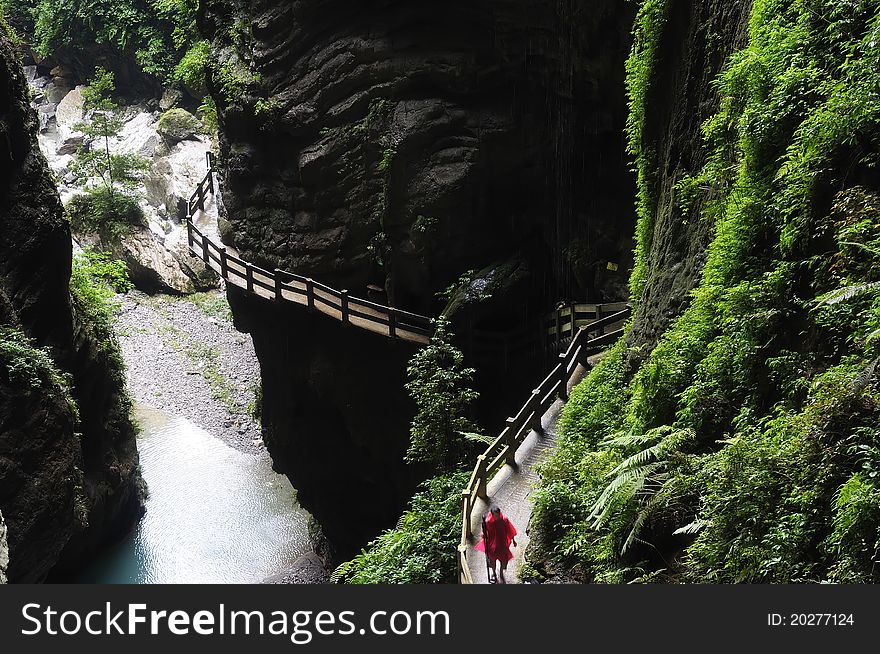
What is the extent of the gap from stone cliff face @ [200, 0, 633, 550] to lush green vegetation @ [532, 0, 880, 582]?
8827mm

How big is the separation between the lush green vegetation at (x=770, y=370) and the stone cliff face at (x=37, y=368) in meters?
10.7

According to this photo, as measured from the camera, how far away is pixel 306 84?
19.8 meters

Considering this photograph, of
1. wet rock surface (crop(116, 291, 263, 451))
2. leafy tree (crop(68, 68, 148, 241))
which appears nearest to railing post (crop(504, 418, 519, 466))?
wet rock surface (crop(116, 291, 263, 451))

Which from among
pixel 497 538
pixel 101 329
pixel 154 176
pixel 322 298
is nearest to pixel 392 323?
pixel 322 298

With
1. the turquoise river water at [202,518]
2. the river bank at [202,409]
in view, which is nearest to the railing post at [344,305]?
the river bank at [202,409]

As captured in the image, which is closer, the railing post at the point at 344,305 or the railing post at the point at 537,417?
the railing post at the point at 537,417

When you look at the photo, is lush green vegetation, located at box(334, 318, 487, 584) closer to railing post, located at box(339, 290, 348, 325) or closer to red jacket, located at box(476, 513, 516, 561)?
railing post, located at box(339, 290, 348, 325)

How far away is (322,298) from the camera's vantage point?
18953mm

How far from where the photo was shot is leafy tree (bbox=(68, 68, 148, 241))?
1506 inches

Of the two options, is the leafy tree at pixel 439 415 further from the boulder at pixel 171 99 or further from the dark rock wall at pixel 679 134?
the boulder at pixel 171 99

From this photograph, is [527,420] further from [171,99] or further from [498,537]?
[171,99]

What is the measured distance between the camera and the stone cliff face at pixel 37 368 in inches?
569

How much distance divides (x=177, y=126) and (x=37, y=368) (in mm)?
31016

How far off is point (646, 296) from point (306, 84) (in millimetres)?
12133
